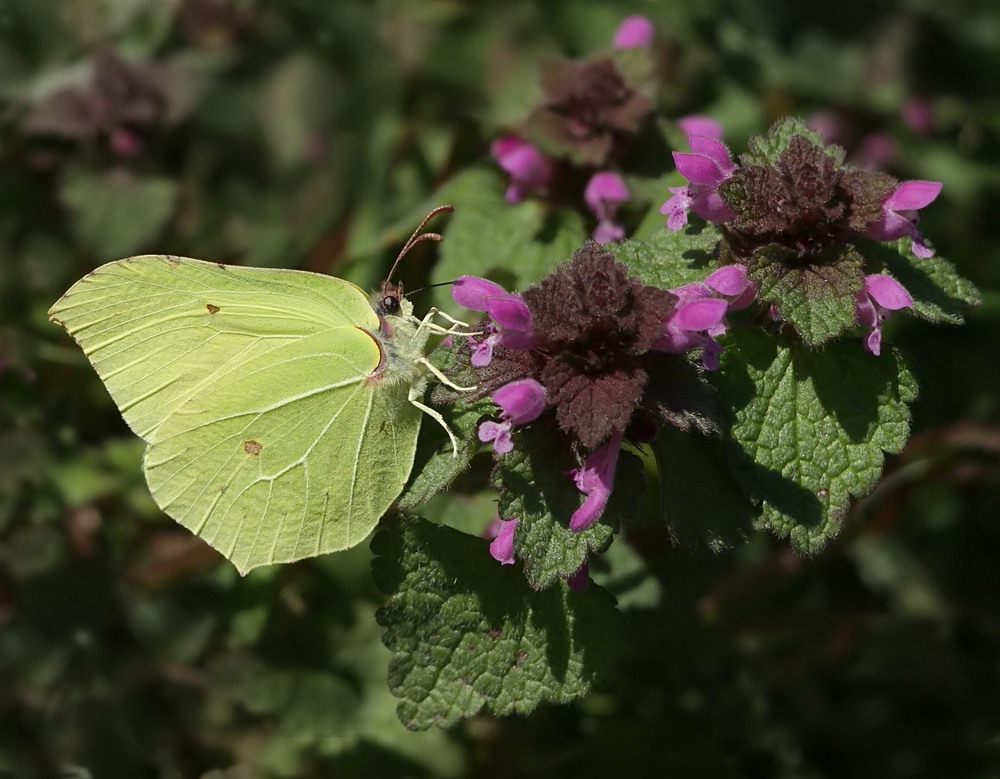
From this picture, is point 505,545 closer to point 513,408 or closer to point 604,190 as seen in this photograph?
point 513,408

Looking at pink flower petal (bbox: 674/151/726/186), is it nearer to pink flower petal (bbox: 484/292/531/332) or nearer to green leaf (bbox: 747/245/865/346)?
green leaf (bbox: 747/245/865/346)

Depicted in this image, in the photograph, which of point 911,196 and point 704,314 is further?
point 911,196

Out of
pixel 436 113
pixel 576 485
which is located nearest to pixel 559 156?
pixel 576 485

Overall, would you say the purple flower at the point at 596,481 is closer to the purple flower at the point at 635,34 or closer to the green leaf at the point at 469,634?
the green leaf at the point at 469,634

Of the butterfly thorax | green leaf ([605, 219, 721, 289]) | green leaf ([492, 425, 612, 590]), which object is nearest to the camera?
green leaf ([492, 425, 612, 590])

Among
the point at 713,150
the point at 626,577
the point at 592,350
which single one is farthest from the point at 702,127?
the point at 626,577

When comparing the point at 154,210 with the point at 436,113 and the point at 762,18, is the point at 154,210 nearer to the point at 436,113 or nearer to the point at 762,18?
the point at 436,113

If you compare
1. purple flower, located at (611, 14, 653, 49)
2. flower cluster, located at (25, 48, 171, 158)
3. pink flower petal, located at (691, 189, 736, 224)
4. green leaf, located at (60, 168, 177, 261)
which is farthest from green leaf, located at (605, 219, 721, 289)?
flower cluster, located at (25, 48, 171, 158)
